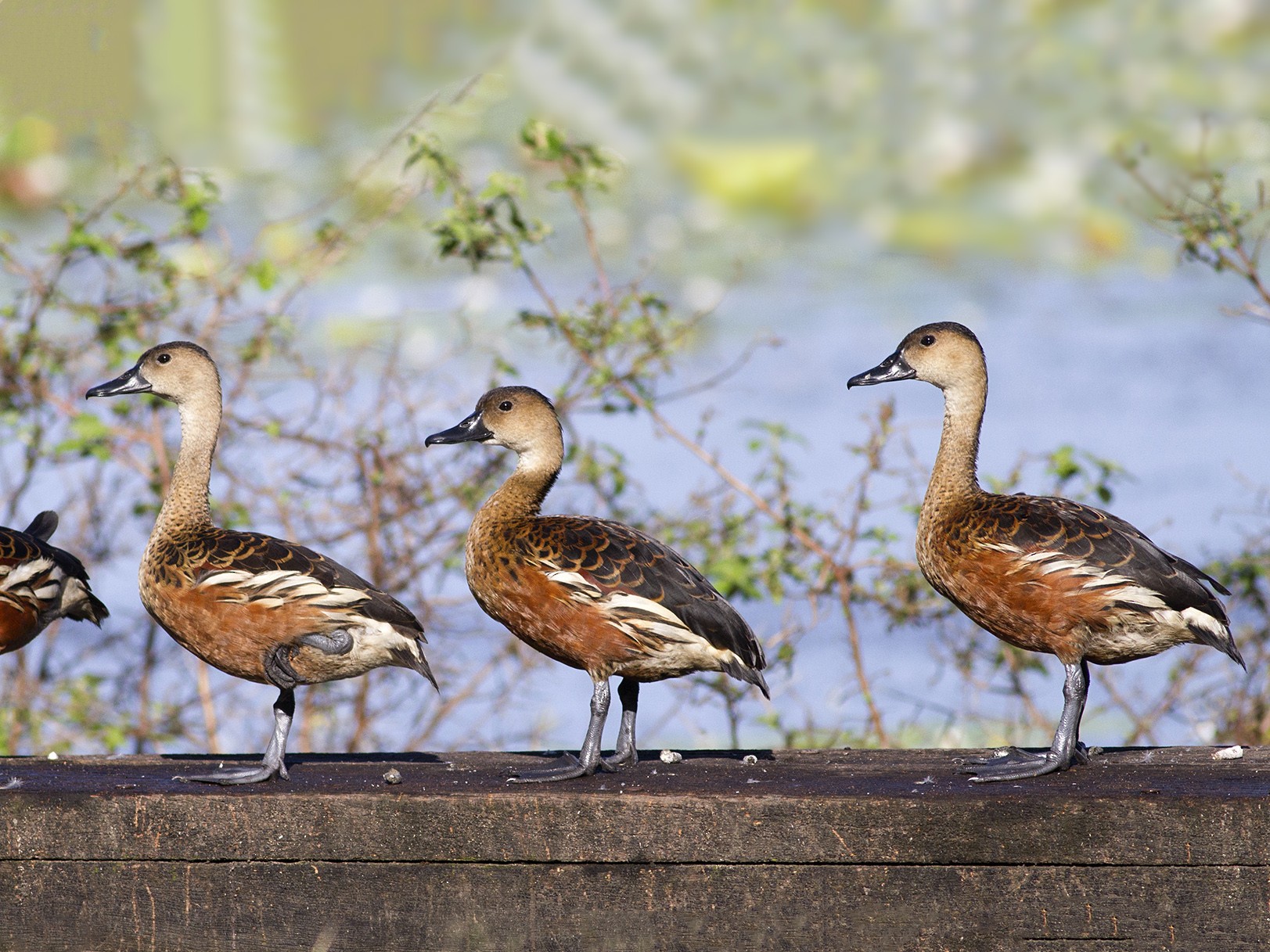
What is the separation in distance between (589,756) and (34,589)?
191cm

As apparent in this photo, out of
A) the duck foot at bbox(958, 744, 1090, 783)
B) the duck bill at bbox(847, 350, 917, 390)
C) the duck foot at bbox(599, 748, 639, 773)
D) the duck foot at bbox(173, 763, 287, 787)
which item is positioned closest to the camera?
the duck foot at bbox(958, 744, 1090, 783)

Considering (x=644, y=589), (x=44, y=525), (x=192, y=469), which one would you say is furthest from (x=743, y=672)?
(x=44, y=525)

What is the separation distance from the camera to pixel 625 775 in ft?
14.0

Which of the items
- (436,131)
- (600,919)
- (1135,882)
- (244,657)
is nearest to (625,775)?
(600,919)

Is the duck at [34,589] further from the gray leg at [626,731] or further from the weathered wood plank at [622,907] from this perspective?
the gray leg at [626,731]

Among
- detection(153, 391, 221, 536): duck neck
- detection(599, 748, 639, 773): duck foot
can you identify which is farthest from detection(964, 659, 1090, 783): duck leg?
detection(153, 391, 221, 536): duck neck

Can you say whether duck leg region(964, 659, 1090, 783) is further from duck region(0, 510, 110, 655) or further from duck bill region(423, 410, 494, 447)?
duck region(0, 510, 110, 655)

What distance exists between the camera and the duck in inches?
183

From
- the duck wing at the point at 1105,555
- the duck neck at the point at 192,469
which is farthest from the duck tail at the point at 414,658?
the duck wing at the point at 1105,555

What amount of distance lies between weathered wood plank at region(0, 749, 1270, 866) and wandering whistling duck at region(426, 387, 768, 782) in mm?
461

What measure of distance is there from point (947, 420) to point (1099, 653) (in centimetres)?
96

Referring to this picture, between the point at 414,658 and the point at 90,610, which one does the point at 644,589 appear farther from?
the point at 90,610

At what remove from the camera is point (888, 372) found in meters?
4.99

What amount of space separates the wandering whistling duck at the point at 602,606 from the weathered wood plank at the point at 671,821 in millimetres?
461
